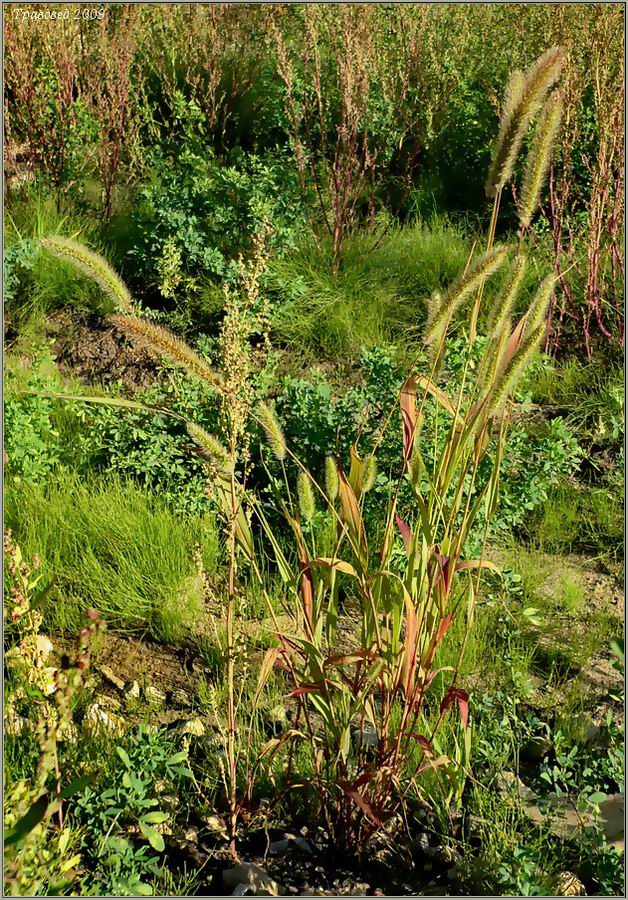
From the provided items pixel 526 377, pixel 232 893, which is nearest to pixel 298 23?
pixel 526 377

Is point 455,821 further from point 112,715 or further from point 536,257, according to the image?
point 536,257

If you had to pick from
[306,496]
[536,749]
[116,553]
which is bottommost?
[536,749]

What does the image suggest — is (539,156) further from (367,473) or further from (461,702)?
(461,702)

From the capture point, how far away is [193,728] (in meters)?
2.51

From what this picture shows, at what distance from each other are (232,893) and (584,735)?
1039 millimetres

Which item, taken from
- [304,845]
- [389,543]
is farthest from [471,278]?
[304,845]

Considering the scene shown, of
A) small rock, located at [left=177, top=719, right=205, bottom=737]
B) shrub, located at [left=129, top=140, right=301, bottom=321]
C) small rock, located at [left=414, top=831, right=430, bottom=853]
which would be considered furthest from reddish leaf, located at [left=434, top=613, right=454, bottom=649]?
shrub, located at [left=129, top=140, right=301, bottom=321]

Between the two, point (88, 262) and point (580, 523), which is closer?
point (88, 262)

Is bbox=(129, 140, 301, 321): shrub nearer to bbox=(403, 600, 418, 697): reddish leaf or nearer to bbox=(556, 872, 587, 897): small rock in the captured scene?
bbox=(403, 600, 418, 697): reddish leaf

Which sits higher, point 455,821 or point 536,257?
point 536,257

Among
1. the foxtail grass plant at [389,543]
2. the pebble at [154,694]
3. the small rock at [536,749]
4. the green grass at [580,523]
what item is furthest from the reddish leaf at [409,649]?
the green grass at [580,523]

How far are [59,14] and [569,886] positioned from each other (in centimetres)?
547

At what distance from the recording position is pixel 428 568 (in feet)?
7.02

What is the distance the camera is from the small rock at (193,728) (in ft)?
8.19
